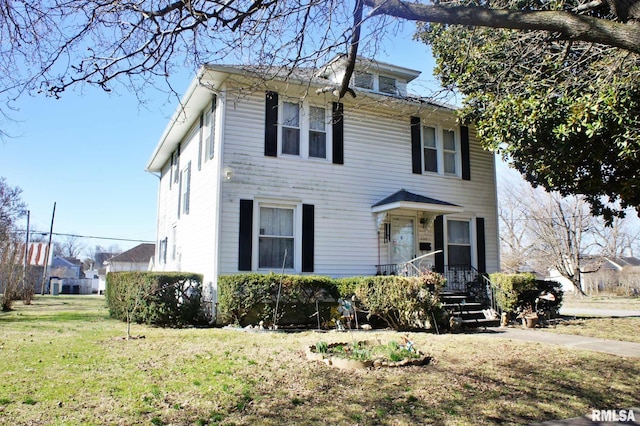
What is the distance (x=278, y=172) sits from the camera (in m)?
12.6

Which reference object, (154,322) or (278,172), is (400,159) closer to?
(278,172)

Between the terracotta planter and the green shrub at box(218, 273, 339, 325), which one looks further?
the terracotta planter

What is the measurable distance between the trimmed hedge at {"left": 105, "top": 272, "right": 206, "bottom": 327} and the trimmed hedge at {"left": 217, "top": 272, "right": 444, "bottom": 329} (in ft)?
2.54

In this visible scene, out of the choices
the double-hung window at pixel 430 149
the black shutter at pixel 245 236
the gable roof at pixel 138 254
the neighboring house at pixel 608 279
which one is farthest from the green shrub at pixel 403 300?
the gable roof at pixel 138 254

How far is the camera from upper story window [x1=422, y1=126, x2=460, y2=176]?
15094 millimetres

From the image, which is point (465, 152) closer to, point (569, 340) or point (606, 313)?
point (606, 313)

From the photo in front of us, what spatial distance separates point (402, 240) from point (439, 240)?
127 centimetres

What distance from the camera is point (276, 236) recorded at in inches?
492

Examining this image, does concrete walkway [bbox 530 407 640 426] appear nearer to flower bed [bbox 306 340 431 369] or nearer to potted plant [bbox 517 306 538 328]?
flower bed [bbox 306 340 431 369]

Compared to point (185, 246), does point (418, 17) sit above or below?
above

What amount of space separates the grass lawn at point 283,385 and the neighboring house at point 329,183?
4.46m

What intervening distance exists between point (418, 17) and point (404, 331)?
23.4 ft

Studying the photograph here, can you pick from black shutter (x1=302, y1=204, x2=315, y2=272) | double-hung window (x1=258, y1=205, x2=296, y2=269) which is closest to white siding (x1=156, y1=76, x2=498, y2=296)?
black shutter (x1=302, y1=204, x2=315, y2=272)

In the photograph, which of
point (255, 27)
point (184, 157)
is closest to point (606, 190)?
point (255, 27)
